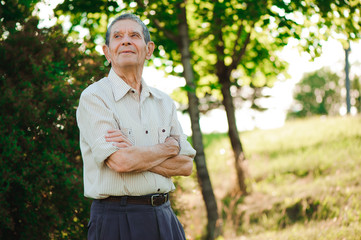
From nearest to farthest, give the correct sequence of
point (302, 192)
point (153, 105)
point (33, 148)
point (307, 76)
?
point (153, 105), point (33, 148), point (302, 192), point (307, 76)

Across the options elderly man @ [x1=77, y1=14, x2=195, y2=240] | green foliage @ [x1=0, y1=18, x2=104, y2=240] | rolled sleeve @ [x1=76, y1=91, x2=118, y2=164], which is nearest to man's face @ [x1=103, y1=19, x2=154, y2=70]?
elderly man @ [x1=77, y1=14, x2=195, y2=240]

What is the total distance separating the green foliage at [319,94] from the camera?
57812 mm

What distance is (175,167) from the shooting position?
2719 mm

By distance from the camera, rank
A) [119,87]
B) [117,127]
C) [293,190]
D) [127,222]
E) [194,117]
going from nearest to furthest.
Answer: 1. [127,222]
2. [117,127]
3. [119,87]
4. [194,117]
5. [293,190]

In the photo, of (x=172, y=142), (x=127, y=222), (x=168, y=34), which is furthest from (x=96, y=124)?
(x=168, y=34)

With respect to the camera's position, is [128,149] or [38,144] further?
[38,144]

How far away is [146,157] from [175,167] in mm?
291

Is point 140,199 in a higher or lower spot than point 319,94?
lower

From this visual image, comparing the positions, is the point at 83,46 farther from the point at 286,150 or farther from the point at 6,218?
the point at 286,150

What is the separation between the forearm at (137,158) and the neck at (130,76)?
18.7 inches

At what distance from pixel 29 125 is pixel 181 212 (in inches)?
85.6

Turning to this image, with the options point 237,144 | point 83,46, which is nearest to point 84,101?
point 83,46

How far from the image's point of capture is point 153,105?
9.22 feet

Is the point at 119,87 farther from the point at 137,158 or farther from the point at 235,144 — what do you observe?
the point at 235,144
